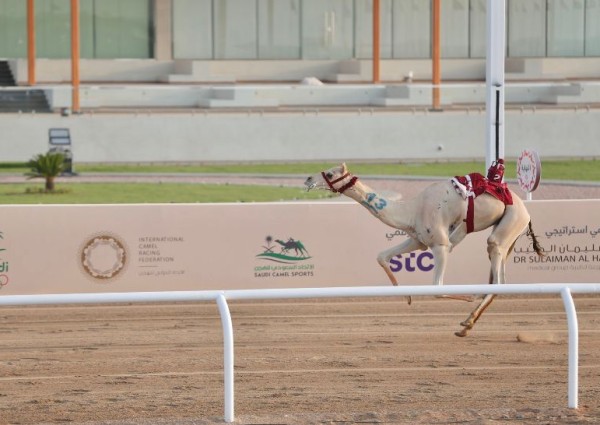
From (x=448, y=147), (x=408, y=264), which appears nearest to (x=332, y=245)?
(x=408, y=264)

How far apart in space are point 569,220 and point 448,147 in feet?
73.2

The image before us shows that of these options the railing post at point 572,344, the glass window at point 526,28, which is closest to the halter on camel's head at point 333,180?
the railing post at point 572,344

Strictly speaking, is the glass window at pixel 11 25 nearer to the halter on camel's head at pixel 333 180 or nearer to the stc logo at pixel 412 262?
the stc logo at pixel 412 262

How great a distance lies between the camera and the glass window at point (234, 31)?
175 ft

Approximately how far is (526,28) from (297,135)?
17.7 meters

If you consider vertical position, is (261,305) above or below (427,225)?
below

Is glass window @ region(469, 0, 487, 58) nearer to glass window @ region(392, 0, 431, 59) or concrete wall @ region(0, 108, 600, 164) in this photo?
glass window @ region(392, 0, 431, 59)

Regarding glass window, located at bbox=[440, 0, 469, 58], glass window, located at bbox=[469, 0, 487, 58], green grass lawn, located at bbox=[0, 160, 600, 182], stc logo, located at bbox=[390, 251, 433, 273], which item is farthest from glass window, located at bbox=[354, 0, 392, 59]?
stc logo, located at bbox=[390, 251, 433, 273]

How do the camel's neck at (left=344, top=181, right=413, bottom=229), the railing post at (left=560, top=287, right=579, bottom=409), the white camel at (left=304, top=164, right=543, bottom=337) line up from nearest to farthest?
the railing post at (left=560, top=287, right=579, bottom=409) → the white camel at (left=304, top=164, right=543, bottom=337) → the camel's neck at (left=344, top=181, right=413, bottom=229)

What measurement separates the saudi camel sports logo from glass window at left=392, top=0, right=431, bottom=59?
3628 centimetres

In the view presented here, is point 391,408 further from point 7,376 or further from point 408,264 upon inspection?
point 408,264

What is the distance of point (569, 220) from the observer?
19891 millimetres

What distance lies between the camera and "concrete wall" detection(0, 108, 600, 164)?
39.8 m

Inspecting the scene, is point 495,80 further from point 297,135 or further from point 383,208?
point 297,135
